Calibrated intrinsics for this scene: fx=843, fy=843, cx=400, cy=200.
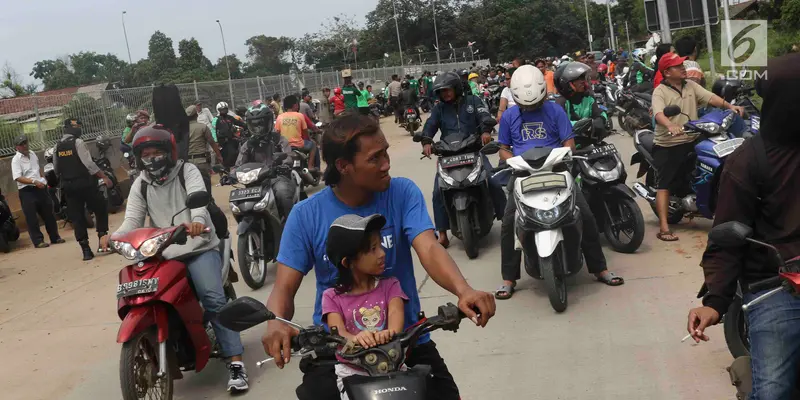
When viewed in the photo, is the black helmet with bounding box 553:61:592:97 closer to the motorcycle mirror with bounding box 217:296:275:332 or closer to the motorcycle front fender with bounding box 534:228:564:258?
the motorcycle front fender with bounding box 534:228:564:258

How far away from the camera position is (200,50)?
71125 mm

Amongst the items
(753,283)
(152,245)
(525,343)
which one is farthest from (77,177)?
(753,283)

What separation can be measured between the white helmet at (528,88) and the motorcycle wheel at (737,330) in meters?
3.65

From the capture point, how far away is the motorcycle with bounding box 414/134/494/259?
8.43m

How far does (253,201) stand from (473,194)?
7.27 ft

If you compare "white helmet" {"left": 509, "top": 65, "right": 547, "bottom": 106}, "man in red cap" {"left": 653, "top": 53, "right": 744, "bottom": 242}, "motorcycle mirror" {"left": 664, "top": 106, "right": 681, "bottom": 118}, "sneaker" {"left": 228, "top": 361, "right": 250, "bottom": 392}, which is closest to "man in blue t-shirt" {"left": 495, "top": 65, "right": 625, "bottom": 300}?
"white helmet" {"left": 509, "top": 65, "right": 547, "bottom": 106}

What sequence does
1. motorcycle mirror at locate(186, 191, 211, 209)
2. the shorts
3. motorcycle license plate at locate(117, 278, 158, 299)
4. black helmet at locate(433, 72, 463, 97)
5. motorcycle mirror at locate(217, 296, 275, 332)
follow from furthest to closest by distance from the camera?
black helmet at locate(433, 72, 463, 97) < the shorts < motorcycle mirror at locate(186, 191, 211, 209) < motorcycle license plate at locate(117, 278, 158, 299) < motorcycle mirror at locate(217, 296, 275, 332)

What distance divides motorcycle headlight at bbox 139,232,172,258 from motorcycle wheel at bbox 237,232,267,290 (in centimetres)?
308

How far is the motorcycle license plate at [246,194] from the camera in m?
8.40

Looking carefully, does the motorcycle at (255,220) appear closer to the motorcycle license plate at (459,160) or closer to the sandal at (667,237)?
the motorcycle license plate at (459,160)

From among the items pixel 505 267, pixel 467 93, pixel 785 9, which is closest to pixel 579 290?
pixel 505 267

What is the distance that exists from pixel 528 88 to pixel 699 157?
168 centimetres

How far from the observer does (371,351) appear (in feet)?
8.87

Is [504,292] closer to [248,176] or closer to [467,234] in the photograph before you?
[467,234]
